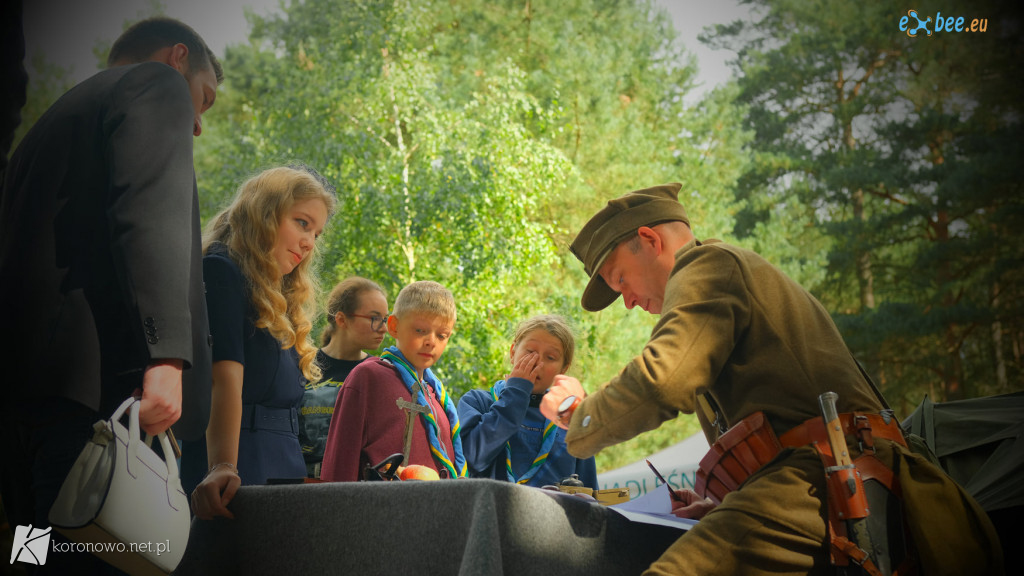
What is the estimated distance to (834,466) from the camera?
158 centimetres

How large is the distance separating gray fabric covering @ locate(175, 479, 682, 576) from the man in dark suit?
0.28m

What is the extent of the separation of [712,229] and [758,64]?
5.29 meters

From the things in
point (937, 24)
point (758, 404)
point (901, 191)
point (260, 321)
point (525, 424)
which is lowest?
point (525, 424)

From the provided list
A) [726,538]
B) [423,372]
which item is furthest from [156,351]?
[423,372]

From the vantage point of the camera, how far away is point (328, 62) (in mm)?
12992

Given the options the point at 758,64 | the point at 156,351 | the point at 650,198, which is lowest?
the point at 156,351

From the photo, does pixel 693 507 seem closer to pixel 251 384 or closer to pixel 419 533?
pixel 419 533

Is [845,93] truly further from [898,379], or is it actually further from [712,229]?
[898,379]

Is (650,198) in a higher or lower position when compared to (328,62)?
lower

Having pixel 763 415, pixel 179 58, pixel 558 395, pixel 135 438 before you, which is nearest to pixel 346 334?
pixel 179 58

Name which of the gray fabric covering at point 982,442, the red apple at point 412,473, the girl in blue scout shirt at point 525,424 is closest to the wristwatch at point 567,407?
the red apple at point 412,473

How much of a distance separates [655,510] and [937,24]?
15232 millimetres

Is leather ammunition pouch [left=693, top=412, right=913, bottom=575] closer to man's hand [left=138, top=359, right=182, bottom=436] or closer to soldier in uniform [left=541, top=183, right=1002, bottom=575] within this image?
soldier in uniform [left=541, top=183, right=1002, bottom=575]

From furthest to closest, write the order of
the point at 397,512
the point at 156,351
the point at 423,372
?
the point at 423,372
the point at 156,351
the point at 397,512
